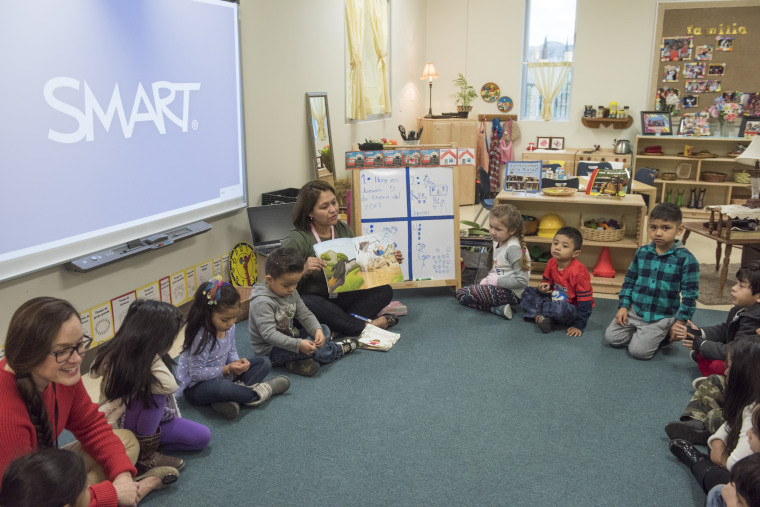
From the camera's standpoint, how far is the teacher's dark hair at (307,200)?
3.85m

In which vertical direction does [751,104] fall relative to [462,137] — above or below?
above

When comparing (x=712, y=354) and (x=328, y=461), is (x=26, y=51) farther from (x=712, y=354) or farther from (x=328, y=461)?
(x=712, y=354)

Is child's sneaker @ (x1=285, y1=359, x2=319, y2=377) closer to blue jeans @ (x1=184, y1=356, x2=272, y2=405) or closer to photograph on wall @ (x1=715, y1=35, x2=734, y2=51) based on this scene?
blue jeans @ (x1=184, y1=356, x2=272, y2=405)

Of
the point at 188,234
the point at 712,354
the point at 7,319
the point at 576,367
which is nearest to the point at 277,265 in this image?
the point at 188,234

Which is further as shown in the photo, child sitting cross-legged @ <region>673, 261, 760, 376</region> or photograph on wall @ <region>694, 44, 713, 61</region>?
photograph on wall @ <region>694, 44, 713, 61</region>

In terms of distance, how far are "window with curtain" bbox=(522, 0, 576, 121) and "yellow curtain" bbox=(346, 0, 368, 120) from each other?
348 cm

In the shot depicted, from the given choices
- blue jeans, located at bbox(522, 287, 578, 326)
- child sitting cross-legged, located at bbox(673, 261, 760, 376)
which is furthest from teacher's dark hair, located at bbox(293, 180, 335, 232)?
Answer: child sitting cross-legged, located at bbox(673, 261, 760, 376)

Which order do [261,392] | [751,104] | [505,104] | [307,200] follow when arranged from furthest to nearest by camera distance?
[505,104] → [751,104] → [307,200] → [261,392]

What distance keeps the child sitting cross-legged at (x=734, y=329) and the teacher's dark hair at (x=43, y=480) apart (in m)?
2.93

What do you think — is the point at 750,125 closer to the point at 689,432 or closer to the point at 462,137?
the point at 462,137

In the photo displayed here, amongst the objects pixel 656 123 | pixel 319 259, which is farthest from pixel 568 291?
pixel 656 123

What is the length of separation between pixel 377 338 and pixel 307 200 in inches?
39.0

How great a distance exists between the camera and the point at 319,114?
5.99 m

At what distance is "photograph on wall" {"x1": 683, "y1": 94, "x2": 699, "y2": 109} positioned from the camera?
8.49m
